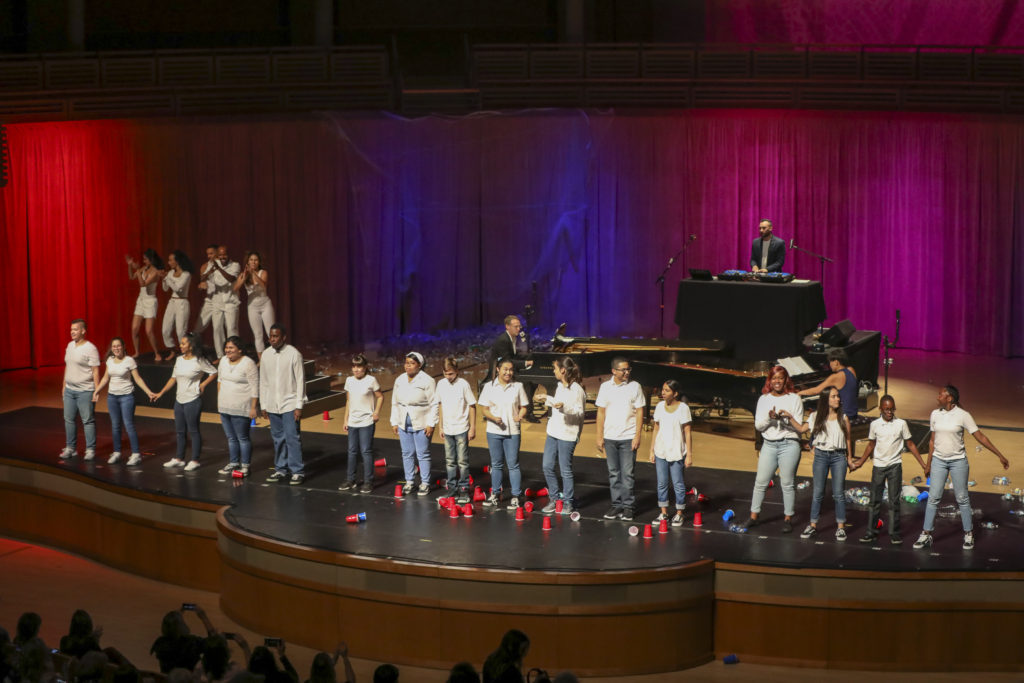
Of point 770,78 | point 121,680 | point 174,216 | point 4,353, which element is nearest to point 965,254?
point 770,78

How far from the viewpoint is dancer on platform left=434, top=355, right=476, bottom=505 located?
1030cm

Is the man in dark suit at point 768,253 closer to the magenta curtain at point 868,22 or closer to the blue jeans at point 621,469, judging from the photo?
the blue jeans at point 621,469

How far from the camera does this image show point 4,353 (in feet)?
59.2

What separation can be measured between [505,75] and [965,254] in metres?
7.27

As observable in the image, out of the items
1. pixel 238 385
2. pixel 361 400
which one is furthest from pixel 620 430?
pixel 238 385

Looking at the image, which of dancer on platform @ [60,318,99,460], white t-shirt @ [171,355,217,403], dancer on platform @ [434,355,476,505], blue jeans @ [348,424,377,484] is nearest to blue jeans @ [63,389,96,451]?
dancer on platform @ [60,318,99,460]

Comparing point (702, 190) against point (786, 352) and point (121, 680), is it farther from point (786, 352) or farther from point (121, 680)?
point (121, 680)

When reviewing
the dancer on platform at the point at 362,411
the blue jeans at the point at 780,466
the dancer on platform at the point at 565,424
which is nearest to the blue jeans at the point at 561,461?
the dancer on platform at the point at 565,424

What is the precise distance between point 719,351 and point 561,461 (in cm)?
387

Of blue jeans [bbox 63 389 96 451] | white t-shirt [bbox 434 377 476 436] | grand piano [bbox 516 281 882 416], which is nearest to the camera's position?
white t-shirt [bbox 434 377 476 436]

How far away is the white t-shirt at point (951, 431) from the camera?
8914mm

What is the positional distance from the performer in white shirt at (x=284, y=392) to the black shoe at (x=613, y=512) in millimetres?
2875

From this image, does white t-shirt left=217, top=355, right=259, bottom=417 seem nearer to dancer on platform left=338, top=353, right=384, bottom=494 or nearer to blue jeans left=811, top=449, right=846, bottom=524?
dancer on platform left=338, top=353, right=384, bottom=494

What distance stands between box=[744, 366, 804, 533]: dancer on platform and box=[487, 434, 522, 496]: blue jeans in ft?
6.38
